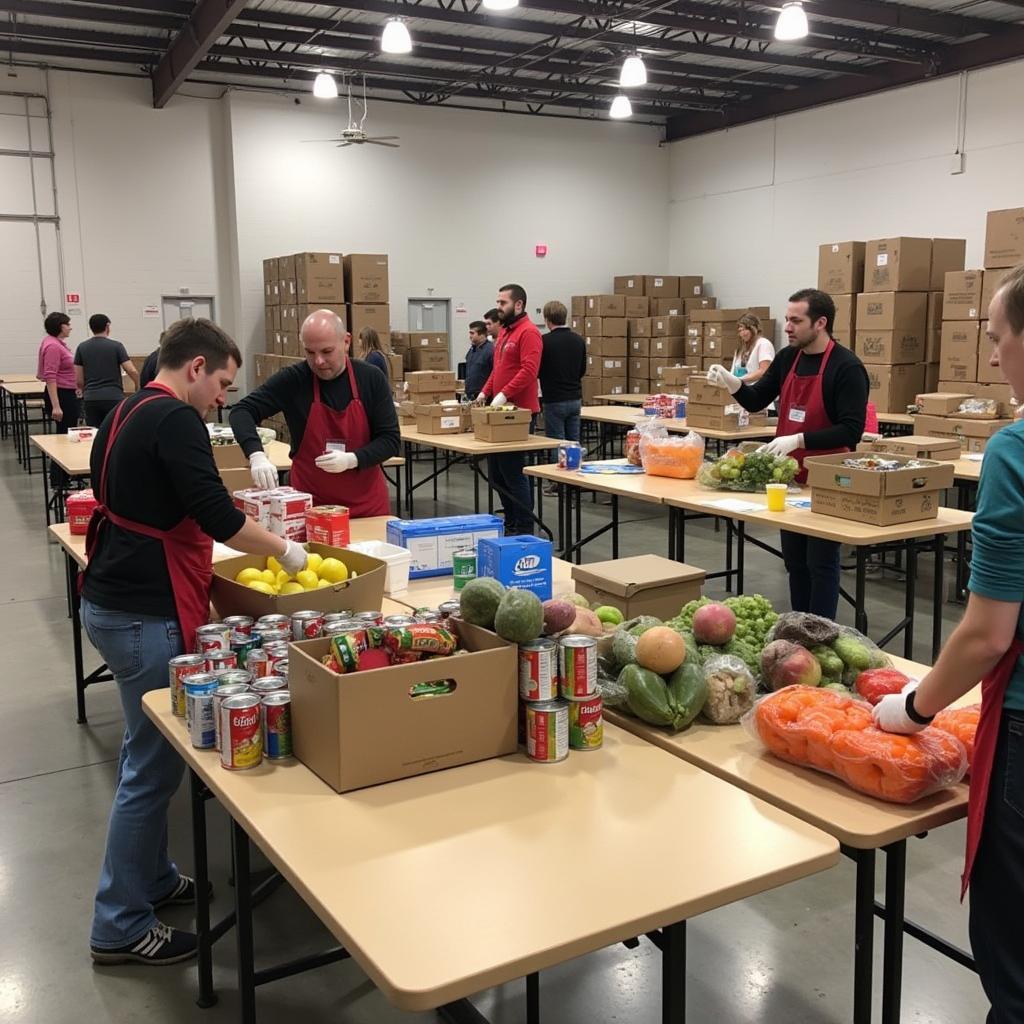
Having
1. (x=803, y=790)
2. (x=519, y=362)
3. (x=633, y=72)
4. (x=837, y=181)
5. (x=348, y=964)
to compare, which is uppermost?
(x=633, y=72)

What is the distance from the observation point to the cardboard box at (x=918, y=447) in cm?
581

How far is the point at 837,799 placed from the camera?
67.9 inches

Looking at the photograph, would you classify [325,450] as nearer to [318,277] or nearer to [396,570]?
[396,570]

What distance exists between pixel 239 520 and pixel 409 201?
40.0 ft

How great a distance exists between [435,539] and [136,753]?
42.8 inches

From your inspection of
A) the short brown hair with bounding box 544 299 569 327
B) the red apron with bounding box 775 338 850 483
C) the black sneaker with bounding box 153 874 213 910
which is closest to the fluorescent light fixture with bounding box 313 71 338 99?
the short brown hair with bounding box 544 299 569 327

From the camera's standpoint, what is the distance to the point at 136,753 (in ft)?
7.98

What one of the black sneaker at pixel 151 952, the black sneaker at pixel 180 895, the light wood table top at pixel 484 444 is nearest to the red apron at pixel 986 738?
the black sneaker at pixel 151 952

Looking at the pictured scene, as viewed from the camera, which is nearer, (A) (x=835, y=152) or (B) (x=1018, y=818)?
(B) (x=1018, y=818)

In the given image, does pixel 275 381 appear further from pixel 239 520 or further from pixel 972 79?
pixel 972 79

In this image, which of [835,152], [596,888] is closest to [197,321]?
[596,888]

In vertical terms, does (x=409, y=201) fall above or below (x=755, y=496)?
above

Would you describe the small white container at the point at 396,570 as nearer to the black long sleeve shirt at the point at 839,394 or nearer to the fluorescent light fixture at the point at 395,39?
the black long sleeve shirt at the point at 839,394

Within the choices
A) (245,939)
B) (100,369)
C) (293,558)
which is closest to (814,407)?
(293,558)
